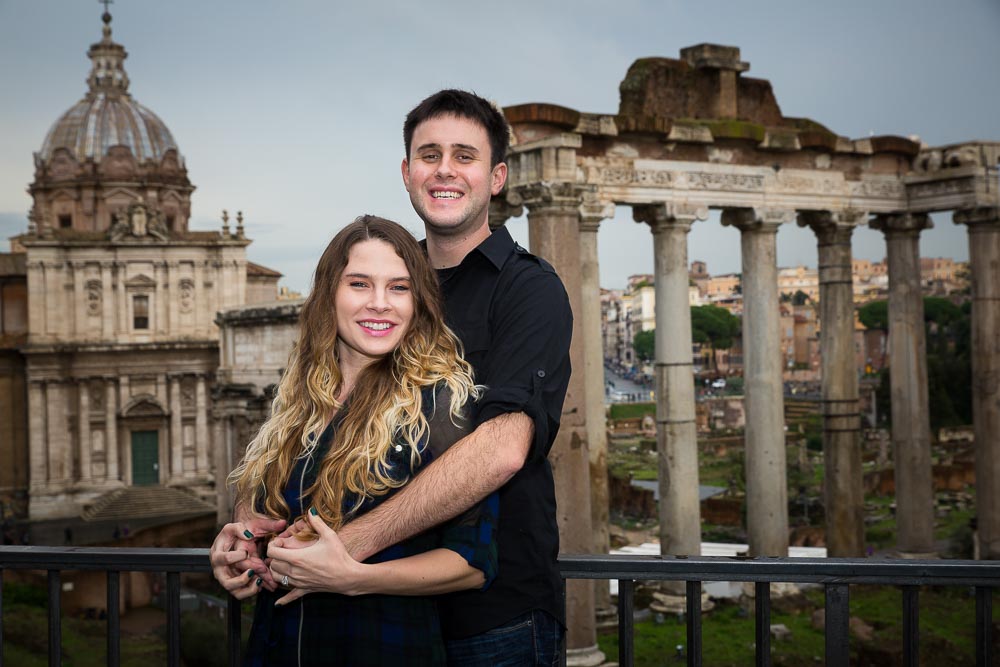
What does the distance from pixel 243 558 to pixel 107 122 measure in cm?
5415

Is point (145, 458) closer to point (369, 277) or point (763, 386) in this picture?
point (763, 386)

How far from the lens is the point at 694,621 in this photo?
3275 mm

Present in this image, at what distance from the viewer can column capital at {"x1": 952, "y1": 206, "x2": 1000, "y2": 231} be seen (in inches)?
543

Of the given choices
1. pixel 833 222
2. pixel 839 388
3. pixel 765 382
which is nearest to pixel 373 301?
pixel 765 382

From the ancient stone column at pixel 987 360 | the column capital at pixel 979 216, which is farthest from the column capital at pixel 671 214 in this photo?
the ancient stone column at pixel 987 360

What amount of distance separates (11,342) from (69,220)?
27.6ft

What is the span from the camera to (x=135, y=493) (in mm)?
42906

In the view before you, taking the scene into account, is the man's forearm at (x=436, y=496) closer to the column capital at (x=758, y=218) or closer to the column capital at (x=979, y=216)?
the column capital at (x=758, y=218)

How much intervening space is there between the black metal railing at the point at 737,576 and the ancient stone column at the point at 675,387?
9191mm

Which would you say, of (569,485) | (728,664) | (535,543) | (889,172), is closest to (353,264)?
(535,543)

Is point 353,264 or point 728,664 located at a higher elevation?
point 353,264

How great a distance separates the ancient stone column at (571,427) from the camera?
10.3 m

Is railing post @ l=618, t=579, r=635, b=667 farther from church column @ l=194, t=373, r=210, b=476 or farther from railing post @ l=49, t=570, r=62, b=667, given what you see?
church column @ l=194, t=373, r=210, b=476

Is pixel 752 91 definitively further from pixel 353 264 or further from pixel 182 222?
pixel 182 222
